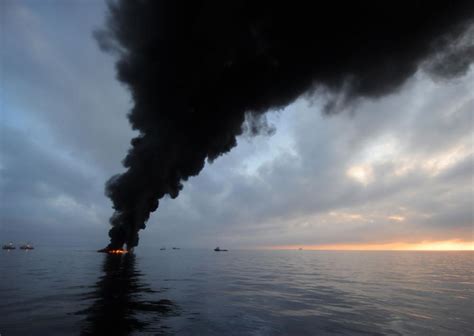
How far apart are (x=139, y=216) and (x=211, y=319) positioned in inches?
3981

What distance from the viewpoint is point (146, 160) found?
107 meters

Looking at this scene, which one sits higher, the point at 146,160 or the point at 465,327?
the point at 146,160

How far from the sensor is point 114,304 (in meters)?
24.1

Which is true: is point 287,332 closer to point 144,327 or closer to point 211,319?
point 211,319

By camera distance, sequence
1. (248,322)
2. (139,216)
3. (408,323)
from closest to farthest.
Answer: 1. (248,322)
2. (408,323)
3. (139,216)

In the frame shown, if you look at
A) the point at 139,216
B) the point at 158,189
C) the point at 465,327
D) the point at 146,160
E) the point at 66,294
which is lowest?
the point at 465,327

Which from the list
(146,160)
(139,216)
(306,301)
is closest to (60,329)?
(306,301)

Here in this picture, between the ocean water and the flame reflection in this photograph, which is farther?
the ocean water

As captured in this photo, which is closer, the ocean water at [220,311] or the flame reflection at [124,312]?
the flame reflection at [124,312]

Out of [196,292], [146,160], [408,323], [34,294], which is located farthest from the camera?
[146,160]

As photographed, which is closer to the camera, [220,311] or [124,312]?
[124,312]

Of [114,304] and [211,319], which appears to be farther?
[114,304]

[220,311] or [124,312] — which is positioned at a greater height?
[124,312]

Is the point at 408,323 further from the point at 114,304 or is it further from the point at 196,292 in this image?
the point at 114,304
